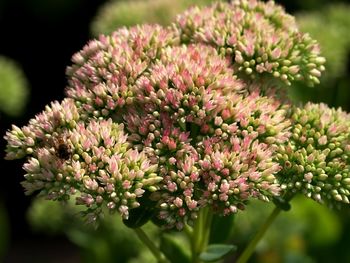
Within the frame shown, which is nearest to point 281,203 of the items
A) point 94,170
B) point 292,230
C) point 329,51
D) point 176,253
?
point 176,253

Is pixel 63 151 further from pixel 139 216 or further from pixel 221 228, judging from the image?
pixel 221 228

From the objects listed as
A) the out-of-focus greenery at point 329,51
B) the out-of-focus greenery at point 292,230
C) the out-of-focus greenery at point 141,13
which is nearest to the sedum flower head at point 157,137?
the out-of-focus greenery at point 292,230

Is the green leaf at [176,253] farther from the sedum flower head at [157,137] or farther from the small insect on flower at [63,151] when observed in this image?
the small insect on flower at [63,151]

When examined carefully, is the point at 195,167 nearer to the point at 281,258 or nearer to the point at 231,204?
the point at 231,204

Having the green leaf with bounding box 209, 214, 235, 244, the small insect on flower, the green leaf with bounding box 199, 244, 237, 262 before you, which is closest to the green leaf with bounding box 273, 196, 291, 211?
the green leaf with bounding box 199, 244, 237, 262

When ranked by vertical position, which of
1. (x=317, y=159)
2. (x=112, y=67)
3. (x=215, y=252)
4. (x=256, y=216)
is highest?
(x=112, y=67)

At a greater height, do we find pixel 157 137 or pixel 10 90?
pixel 10 90

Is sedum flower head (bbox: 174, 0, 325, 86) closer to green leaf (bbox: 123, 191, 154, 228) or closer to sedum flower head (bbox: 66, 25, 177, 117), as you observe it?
sedum flower head (bbox: 66, 25, 177, 117)
